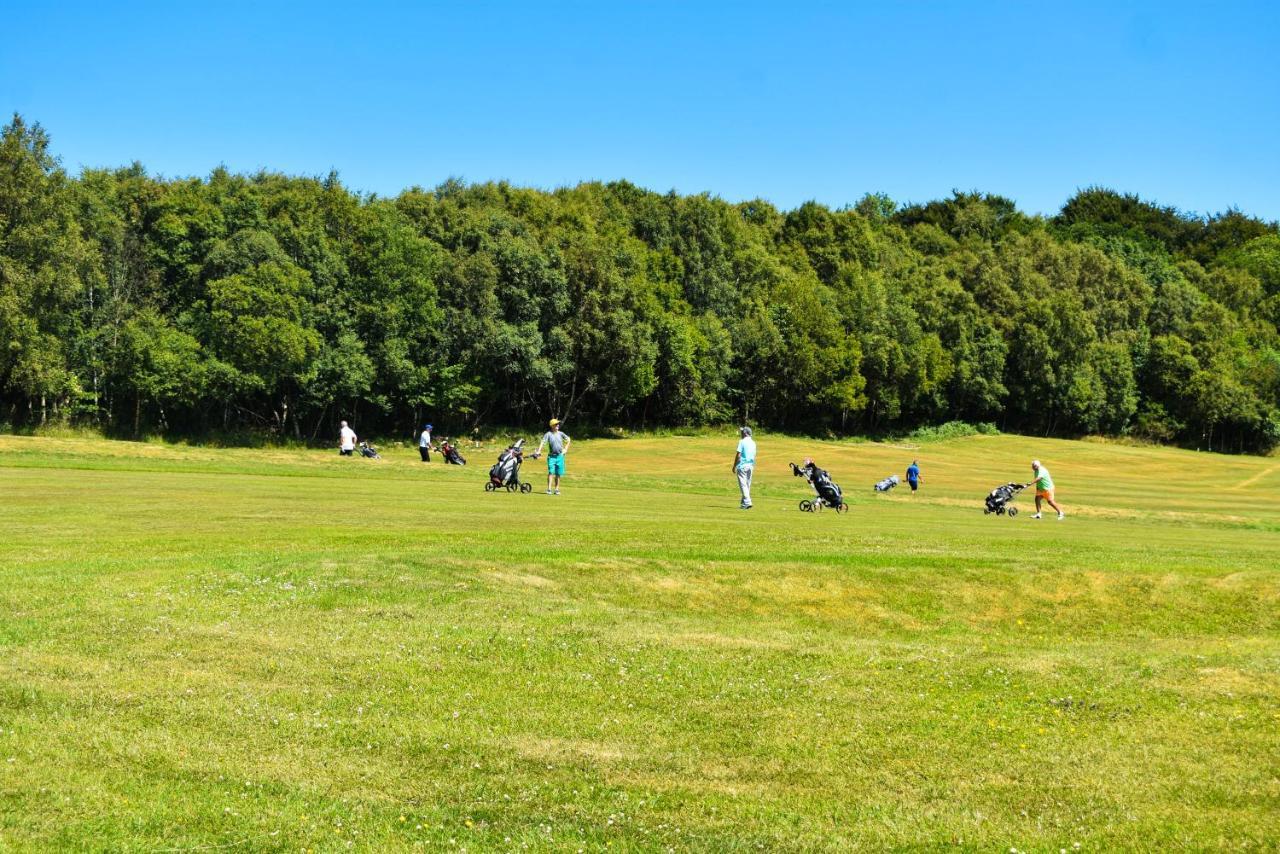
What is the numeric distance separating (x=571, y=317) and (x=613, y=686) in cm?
7567

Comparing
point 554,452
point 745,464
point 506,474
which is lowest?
point 506,474

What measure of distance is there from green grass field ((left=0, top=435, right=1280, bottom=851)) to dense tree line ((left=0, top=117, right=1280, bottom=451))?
157ft

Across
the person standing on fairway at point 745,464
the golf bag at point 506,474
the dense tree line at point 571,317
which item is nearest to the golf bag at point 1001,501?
the person standing on fairway at point 745,464

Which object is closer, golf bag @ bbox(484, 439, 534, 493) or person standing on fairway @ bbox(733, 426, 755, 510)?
person standing on fairway @ bbox(733, 426, 755, 510)

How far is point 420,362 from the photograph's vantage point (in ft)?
264

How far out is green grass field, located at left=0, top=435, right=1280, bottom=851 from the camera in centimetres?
834

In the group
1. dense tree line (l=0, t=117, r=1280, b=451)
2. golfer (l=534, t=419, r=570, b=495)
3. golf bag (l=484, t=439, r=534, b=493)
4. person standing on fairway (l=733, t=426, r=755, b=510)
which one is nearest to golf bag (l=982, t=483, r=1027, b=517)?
person standing on fairway (l=733, t=426, r=755, b=510)

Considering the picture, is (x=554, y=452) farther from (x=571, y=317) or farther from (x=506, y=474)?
(x=571, y=317)

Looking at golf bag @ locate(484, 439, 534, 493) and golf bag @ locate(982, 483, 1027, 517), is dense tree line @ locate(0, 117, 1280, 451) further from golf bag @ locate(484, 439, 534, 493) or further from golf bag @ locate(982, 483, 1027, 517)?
golf bag @ locate(982, 483, 1027, 517)

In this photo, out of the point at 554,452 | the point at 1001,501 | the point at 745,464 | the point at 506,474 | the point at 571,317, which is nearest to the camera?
the point at 745,464

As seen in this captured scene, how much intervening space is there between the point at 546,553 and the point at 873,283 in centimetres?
9508

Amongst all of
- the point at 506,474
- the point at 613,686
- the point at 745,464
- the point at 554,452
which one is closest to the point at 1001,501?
the point at 745,464

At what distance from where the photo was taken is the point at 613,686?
11.8m

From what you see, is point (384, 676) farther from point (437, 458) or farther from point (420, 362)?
point (420, 362)
